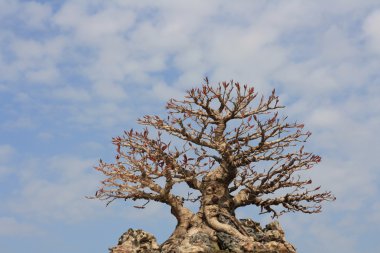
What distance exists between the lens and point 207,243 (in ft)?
53.0

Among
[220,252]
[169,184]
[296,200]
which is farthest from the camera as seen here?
[296,200]

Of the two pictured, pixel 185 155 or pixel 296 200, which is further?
pixel 296 200

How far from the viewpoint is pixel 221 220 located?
17094 millimetres

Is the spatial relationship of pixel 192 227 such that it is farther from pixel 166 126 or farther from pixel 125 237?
pixel 166 126

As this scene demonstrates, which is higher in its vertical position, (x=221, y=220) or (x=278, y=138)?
(x=278, y=138)

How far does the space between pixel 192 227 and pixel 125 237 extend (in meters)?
2.01

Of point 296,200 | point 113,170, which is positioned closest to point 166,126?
point 113,170

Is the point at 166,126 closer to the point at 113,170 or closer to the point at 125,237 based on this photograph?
the point at 113,170

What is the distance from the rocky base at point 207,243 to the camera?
15.7 metres

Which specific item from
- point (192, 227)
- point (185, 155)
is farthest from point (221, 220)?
point (185, 155)

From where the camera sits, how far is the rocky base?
51.6 feet

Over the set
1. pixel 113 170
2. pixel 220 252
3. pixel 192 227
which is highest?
pixel 113 170

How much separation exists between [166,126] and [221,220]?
10.8 ft

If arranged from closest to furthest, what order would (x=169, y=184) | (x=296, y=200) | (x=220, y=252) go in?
(x=220, y=252) → (x=169, y=184) → (x=296, y=200)
